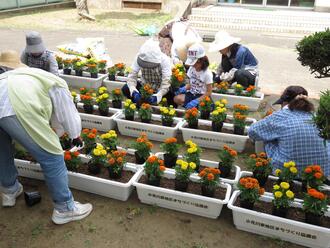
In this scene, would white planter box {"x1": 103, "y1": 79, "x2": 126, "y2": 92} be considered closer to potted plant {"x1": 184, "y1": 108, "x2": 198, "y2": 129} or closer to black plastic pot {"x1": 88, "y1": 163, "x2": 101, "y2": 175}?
potted plant {"x1": 184, "y1": 108, "x2": 198, "y2": 129}

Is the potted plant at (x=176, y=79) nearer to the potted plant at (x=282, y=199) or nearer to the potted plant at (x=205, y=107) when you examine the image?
the potted plant at (x=205, y=107)

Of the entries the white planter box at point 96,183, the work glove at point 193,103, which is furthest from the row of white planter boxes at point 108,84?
the white planter box at point 96,183

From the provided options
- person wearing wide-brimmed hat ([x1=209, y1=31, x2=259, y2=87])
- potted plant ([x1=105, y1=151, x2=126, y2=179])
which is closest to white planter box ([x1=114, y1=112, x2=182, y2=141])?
potted plant ([x1=105, y1=151, x2=126, y2=179])

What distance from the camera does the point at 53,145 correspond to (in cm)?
249

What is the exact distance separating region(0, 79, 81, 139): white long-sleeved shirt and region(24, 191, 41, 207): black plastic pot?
724 mm

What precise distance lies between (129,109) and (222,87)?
5.12 feet

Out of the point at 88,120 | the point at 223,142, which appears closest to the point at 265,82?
the point at 223,142

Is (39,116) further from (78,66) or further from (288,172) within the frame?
(78,66)

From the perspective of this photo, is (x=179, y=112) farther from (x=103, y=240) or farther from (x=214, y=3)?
(x=214, y=3)

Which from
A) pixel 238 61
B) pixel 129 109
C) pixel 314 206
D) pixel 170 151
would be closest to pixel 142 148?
pixel 170 151

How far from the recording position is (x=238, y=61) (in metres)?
5.01

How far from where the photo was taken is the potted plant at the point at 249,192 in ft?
8.75

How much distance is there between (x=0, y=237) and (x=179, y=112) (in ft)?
8.54

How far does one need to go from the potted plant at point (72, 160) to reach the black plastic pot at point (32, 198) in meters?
0.36
